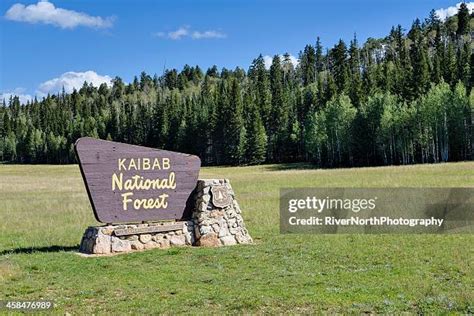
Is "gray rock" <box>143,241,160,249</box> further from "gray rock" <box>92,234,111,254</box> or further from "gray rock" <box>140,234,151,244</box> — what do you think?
"gray rock" <box>92,234,111,254</box>

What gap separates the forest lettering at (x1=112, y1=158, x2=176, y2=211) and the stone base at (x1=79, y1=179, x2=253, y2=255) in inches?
27.7

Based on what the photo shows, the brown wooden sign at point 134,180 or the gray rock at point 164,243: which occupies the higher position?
the brown wooden sign at point 134,180

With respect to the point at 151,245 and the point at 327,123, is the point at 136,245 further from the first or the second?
the point at 327,123

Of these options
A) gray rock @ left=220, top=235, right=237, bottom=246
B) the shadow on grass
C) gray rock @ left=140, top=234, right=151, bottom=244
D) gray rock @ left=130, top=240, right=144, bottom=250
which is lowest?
gray rock @ left=220, top=235, right=237, bottom=246

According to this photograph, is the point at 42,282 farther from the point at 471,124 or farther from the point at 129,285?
the point at 471,124

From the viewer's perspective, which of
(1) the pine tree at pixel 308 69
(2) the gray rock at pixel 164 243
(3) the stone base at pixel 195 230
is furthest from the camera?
(1) the pine tree at pixel 308 69

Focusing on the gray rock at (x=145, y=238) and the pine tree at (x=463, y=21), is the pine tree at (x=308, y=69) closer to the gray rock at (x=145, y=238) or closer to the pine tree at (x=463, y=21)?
the pine tree at (x=463, y=21)

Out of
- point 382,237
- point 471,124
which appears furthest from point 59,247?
point 471,124

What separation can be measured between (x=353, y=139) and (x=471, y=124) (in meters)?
19.1

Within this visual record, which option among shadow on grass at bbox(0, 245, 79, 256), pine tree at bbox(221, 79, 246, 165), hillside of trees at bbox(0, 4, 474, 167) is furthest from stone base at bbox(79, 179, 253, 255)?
pine tree at bbox(221, 79, 246, 165)

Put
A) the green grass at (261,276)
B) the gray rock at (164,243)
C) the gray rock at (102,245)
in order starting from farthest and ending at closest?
the gray rock at (164,243)
the gray rock at (102,245)
the green grass at (261,276)

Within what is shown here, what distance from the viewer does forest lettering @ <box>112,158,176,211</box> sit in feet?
51.6

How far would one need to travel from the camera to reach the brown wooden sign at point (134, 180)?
15.3 metres

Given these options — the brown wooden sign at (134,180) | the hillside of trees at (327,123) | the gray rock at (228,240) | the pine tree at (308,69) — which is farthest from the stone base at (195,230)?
the pine tree at (308,69)
